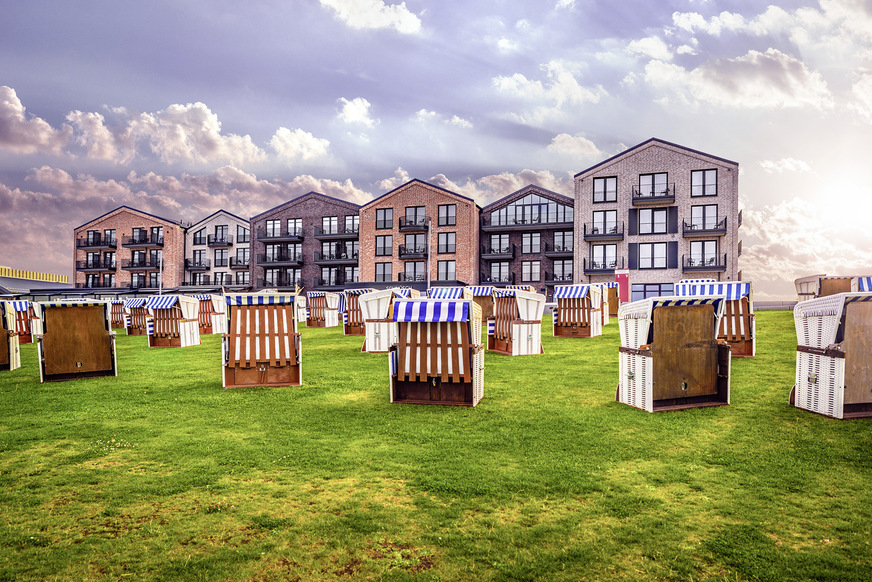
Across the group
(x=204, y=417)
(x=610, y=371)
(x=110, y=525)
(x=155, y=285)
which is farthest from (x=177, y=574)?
(x=155, y=285)

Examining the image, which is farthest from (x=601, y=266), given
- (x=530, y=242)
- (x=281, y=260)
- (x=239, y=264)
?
(x=239, y=264)

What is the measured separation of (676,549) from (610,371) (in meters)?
8.43

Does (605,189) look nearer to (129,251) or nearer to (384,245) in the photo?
(384,245)

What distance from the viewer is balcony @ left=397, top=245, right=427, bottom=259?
56062 mm

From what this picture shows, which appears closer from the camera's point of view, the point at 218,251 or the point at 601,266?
the point at 601,266

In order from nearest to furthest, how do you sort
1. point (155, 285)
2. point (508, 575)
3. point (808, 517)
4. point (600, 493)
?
point (508, 575), point (808, 517), point (600, 493), point (155, 285)

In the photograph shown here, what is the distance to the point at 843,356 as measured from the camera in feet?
23.9

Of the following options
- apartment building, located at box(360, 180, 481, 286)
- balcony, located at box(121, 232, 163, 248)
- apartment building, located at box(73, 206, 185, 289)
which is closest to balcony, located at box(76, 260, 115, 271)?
apartment building, located at box(73, 206, 185, 289)

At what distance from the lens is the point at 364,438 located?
6.75 metres

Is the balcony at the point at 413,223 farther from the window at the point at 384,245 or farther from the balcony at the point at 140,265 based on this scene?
the balcony at the point at 140,265

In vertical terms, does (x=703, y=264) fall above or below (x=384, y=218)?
below

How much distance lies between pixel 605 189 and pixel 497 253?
501 inches

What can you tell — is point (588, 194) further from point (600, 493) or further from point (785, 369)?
point (600, 493)

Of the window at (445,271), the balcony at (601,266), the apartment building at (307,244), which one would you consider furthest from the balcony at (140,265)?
the balcony at (601,266)
